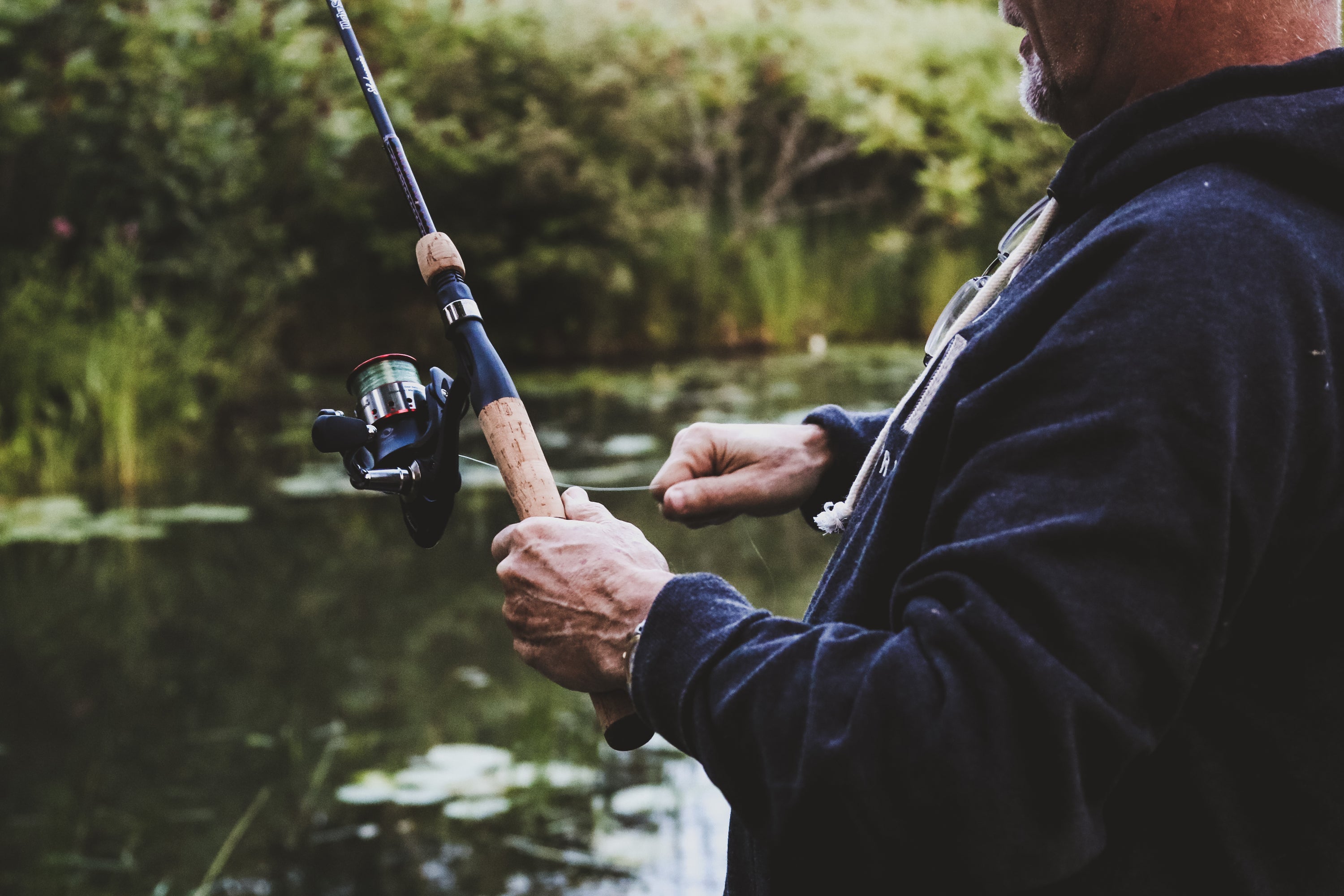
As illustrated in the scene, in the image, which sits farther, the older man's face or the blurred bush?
the blurred bush

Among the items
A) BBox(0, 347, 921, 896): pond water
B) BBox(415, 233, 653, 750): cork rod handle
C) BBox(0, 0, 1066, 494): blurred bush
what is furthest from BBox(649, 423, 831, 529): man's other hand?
BBox(0, 0, 1066, 494): blurred bush

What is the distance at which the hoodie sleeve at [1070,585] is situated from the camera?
74cm

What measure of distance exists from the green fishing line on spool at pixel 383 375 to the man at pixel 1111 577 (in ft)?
1.86

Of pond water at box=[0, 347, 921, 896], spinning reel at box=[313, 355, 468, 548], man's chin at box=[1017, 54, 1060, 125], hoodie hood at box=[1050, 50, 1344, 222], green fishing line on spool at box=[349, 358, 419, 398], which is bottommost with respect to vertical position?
pond water at box=[0, 347, 921, 896]

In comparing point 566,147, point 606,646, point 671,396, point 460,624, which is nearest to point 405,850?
point 460,624

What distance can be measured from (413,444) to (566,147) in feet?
24.8

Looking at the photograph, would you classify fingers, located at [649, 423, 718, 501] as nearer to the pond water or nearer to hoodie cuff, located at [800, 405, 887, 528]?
hoodie cuff, located at [800, 405, 887, 528]

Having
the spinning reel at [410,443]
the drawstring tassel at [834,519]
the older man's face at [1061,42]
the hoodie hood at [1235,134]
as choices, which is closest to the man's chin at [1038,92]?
the older man's face at [1061,42]

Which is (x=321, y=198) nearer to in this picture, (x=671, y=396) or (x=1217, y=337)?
(x=671, y=396)

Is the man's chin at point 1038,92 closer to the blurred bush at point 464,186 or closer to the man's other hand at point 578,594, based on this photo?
the man's other hand at point 578,594

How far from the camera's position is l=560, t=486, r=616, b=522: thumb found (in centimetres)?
118

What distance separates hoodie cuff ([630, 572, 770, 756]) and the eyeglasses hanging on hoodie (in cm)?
31

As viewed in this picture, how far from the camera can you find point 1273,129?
82cm

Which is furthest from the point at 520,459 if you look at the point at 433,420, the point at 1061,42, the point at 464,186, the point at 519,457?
the point at 464,186
